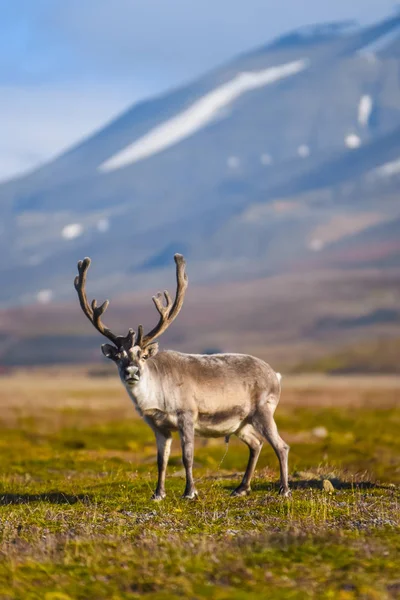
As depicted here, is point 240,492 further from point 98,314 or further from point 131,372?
point 98,314

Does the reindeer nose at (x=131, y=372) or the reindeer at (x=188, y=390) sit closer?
the reindeer nose at (x=131, y=372)

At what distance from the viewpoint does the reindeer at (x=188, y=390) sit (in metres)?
20.5

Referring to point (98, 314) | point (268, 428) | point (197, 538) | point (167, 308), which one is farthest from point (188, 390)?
point (197, 538)

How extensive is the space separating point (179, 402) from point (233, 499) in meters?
1.99

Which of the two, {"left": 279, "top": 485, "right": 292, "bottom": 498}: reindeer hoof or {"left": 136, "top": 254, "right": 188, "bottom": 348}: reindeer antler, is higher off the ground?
{"left": 136, "top": 254, "right": 188, "bottom": 348}: reindeer antler

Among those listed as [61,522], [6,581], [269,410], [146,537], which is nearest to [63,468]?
[269,410]

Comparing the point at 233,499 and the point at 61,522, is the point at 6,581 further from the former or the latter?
the point at 233,499

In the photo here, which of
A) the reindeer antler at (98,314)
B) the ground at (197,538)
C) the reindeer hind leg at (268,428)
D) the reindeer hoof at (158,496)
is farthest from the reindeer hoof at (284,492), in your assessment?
the reindeer antler at (98,314)

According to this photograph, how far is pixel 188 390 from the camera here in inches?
828

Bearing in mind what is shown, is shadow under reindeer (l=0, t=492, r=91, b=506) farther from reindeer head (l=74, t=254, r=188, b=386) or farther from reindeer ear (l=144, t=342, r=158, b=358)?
reindeer ear (l=144, t=342, r=158, b=358)

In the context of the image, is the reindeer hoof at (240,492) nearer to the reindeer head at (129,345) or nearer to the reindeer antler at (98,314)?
the reindeer head at (129,345)

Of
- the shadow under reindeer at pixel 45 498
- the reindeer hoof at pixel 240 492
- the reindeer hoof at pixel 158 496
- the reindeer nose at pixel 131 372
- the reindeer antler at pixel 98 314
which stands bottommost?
the shadow under reindeer at pixel 45 498

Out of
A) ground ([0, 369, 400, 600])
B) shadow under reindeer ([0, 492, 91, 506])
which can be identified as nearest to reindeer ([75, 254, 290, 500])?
ground ([0, 369, 400, 600])

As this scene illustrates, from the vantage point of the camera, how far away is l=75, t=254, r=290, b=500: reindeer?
20.5m
